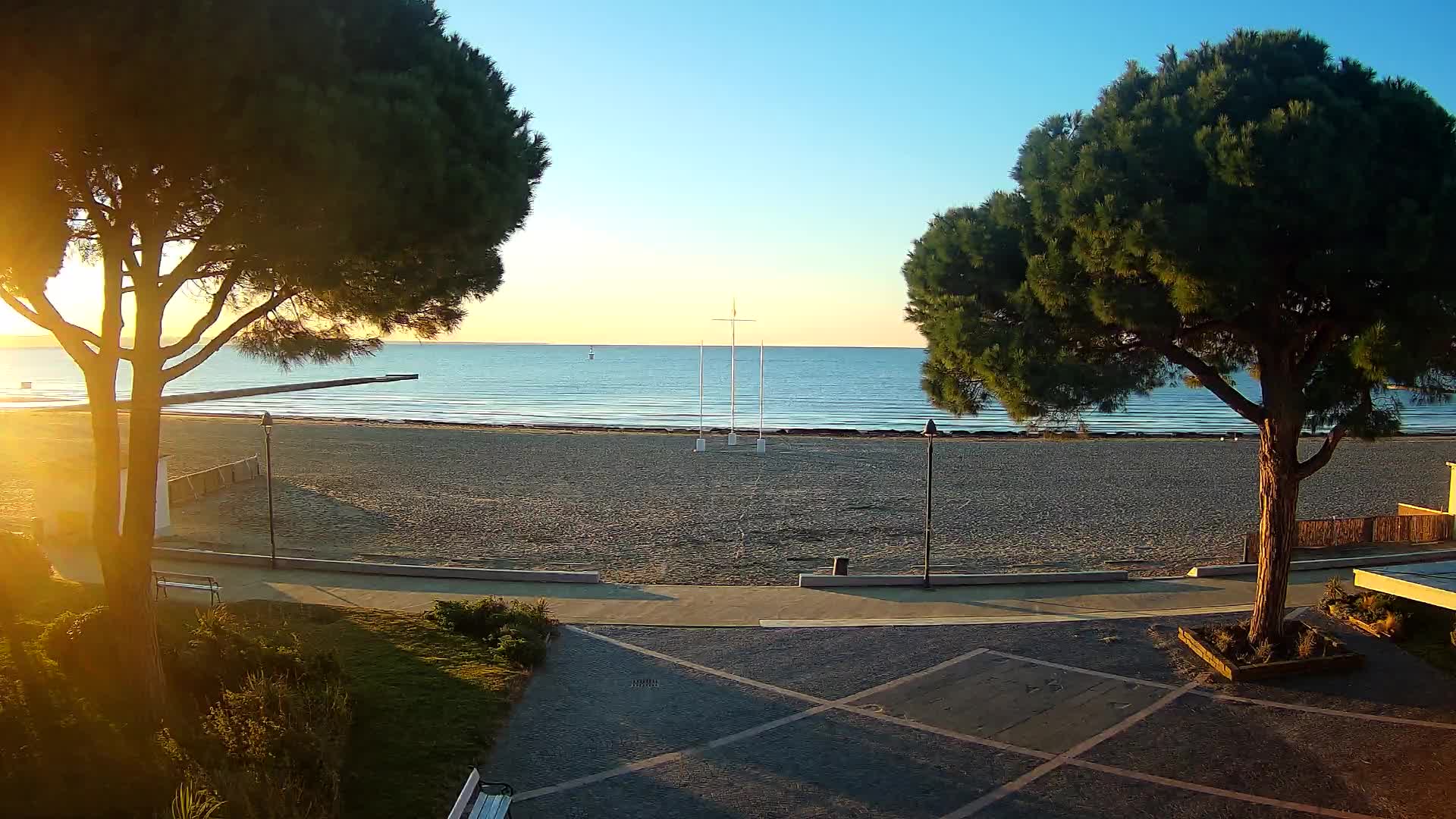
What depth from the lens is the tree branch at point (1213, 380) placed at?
9312mm

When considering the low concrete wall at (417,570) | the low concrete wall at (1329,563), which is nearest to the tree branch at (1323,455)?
the low concrete wall at (1329,563)

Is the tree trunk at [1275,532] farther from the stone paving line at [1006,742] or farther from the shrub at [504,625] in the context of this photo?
the shrub at [504,625]

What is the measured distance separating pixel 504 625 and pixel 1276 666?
27.2 feet

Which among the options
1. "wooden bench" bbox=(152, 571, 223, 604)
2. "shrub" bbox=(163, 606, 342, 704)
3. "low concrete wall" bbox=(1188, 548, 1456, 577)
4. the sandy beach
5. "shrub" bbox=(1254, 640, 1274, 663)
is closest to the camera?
"shrub" bbox=(163, 606, 342, 704)

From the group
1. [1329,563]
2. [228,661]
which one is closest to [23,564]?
[228,661]

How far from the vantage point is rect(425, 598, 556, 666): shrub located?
Answer: 384 inches

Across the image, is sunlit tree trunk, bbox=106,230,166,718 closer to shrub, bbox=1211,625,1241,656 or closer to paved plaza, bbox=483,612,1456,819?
paved plaza, bbox=483,612,1456,819

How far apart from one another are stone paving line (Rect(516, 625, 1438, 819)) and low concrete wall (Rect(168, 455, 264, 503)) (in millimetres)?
16404

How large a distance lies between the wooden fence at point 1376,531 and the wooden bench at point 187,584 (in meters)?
16.4

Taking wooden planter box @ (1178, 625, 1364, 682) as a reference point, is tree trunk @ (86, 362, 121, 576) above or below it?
above

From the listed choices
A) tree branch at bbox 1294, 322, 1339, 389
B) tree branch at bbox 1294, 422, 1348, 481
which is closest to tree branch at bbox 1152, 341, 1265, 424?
tree branch at bbox 1294, 322, 1339, 389

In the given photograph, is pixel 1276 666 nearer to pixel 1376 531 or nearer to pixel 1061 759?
pixel 1061 759

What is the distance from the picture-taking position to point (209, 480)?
76.5 ft

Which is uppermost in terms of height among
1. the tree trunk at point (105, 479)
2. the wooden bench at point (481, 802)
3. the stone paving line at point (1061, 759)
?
the tree trunk at point (105, 479)
